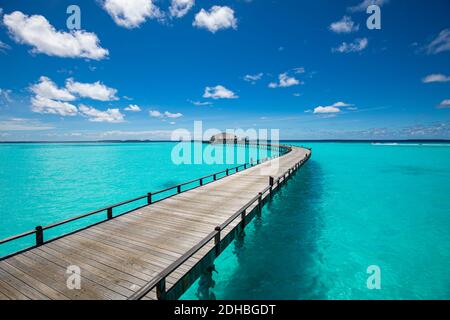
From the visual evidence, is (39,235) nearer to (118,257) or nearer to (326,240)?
(118,257)

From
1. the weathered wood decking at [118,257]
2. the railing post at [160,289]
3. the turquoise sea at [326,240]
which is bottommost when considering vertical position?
the turquoise sea at [326,240]

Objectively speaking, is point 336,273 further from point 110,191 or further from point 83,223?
point 110,191

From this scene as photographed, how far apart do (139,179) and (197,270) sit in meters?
33.3

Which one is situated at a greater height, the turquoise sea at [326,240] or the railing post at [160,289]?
the railing post at [160,289]

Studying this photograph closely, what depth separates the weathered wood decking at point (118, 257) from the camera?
5.41 meters

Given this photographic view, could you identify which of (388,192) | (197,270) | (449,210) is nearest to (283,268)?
(197,270)

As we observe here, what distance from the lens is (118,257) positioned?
6.85 metres

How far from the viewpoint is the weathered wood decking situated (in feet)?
17.8

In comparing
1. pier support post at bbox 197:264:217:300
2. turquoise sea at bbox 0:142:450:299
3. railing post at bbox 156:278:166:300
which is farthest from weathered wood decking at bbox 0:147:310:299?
turquoise sea at bbox 0:142:450:299

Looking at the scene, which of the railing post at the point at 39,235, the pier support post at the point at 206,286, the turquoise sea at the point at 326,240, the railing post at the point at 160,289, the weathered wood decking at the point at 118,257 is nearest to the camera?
the railing post at the point at 160,289

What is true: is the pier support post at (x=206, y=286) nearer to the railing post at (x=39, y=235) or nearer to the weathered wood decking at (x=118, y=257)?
the weathered wood decking at (x=118, y=257)

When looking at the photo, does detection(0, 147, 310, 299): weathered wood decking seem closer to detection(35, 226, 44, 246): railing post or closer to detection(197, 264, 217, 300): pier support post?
detection(35, 226, 44, 246): railing post

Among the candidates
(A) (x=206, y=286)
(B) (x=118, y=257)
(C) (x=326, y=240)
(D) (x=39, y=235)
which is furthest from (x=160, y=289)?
(C) (x=326, y=240)

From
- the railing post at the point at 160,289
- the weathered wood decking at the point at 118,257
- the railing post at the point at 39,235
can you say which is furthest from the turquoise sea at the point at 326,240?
the railing post at the point at 39,235
